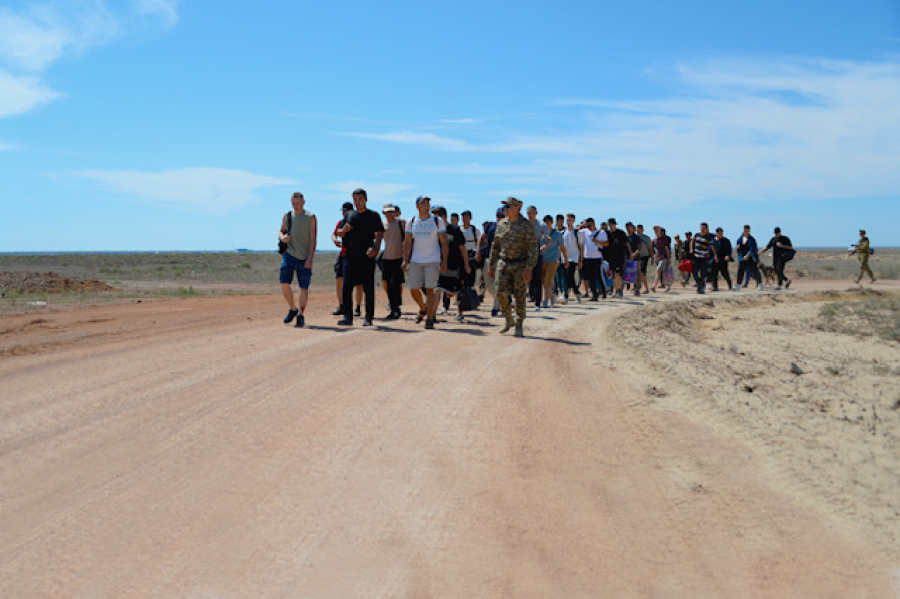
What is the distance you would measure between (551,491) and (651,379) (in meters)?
3.74

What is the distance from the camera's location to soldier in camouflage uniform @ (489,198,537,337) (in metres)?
11.9

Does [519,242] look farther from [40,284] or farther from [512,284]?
[40,284]

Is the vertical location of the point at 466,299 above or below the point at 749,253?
below

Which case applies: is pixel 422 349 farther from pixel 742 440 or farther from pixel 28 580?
pixel 28 580

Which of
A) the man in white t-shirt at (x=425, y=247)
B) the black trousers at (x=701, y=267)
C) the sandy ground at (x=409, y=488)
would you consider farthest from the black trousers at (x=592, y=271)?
the sandy ground at (x=409, y=488)

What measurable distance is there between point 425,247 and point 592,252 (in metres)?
8.91

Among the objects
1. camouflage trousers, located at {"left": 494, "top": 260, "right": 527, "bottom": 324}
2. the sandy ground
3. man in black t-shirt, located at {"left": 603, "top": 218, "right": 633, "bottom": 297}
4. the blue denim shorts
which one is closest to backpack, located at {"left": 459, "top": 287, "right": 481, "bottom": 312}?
camouflage trousers, located at {"left": 494, "top": 260, "right": 527, "bottom": 324}

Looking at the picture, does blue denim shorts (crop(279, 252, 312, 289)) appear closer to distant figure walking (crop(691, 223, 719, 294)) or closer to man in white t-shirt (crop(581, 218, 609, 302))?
man in white t-shirt (crop(581, 218, 609, 302))

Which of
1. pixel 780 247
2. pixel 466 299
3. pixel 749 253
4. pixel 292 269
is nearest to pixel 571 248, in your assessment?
pixel 466 299

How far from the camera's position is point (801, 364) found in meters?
12.4

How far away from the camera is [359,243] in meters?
12.9

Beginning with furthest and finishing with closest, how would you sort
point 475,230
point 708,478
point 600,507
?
point 475,230, point 708,478, point 600,507

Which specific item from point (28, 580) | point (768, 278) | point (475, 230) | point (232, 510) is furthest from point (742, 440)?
point (768, 278)

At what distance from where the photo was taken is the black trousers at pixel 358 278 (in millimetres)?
12977
